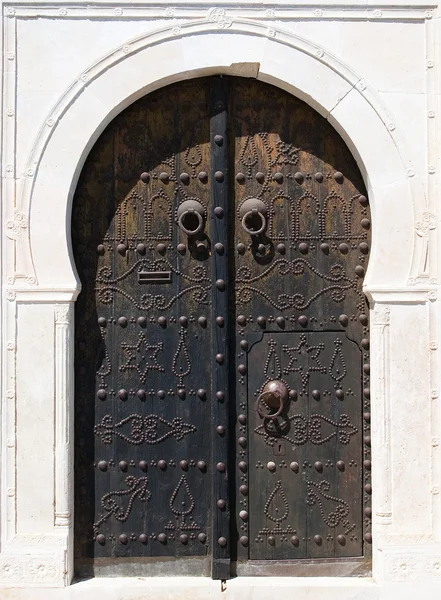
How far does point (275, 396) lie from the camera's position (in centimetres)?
415

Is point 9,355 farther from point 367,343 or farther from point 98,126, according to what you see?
point 367,343

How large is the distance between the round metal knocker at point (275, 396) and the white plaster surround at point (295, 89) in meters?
0.49

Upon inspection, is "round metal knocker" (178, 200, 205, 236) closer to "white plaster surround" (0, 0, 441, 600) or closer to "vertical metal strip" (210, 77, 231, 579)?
"vertical metal strip" (210, 77, 231, 579)

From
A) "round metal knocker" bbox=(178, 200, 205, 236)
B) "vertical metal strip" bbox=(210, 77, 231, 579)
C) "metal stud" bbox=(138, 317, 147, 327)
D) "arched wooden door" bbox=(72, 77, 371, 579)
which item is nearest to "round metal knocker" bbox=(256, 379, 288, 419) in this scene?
"arched wooden door" bbox=(72, 77, 371, 579)

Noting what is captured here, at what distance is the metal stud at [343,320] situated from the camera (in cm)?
425

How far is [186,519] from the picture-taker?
4230 millimetres

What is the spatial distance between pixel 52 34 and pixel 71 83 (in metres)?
0.29

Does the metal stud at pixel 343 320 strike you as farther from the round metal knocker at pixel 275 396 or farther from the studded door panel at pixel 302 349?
the round metal knocker at pixel 275 396

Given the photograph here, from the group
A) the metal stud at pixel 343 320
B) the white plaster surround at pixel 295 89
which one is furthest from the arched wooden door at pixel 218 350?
the white plaster surround at pixel 295 89

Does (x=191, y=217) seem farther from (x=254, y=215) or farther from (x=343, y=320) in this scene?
(x=343, y=320)

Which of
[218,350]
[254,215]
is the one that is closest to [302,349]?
[218,350]

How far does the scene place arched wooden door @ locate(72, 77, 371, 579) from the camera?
4.22 meters

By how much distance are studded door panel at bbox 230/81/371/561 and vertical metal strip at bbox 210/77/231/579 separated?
0.09 metres

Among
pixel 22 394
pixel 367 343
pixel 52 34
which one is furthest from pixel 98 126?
pixel 367 343
